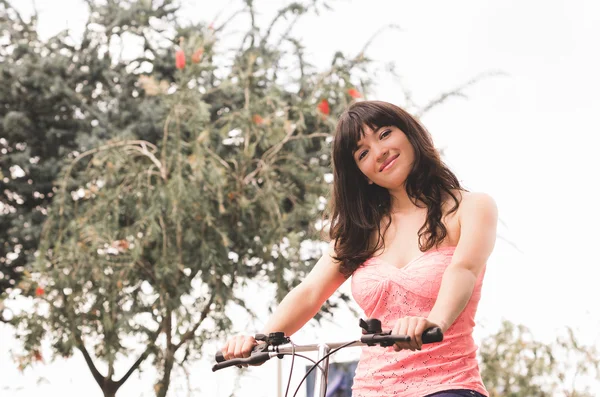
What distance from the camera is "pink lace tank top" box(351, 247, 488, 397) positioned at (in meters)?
1.47

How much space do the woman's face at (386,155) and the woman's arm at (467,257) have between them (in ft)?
0.51

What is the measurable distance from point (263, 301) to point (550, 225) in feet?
4.54

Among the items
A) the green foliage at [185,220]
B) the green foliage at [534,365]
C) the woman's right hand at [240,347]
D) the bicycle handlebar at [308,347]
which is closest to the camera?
the bicycle handlebar at [308,347]

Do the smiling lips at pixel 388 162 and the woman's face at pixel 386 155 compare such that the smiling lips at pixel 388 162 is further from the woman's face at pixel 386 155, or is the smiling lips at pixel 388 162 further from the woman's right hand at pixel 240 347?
the woman's right hand at pixel 240 347

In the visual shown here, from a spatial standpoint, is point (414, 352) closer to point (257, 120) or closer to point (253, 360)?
point (253, 360)

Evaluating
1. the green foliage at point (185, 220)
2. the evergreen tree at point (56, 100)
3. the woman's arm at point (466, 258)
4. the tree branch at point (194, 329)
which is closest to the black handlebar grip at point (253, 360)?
the woman's arm at point (466, 258)

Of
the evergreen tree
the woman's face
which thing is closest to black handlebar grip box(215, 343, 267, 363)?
the woman's face

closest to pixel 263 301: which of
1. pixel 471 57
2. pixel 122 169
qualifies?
pixel 122 169

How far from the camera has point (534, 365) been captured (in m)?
3.98

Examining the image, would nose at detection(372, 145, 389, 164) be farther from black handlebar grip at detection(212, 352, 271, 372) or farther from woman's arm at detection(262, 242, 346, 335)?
black handlebar grip at detection(212, 352, 271, 372)

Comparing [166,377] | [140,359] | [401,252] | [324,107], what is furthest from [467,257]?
[140,359]

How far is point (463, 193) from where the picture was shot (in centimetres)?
166

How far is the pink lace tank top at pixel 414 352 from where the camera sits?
4.82ft

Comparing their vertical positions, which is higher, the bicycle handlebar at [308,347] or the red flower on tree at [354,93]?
the red flower on tree at [354,93]
